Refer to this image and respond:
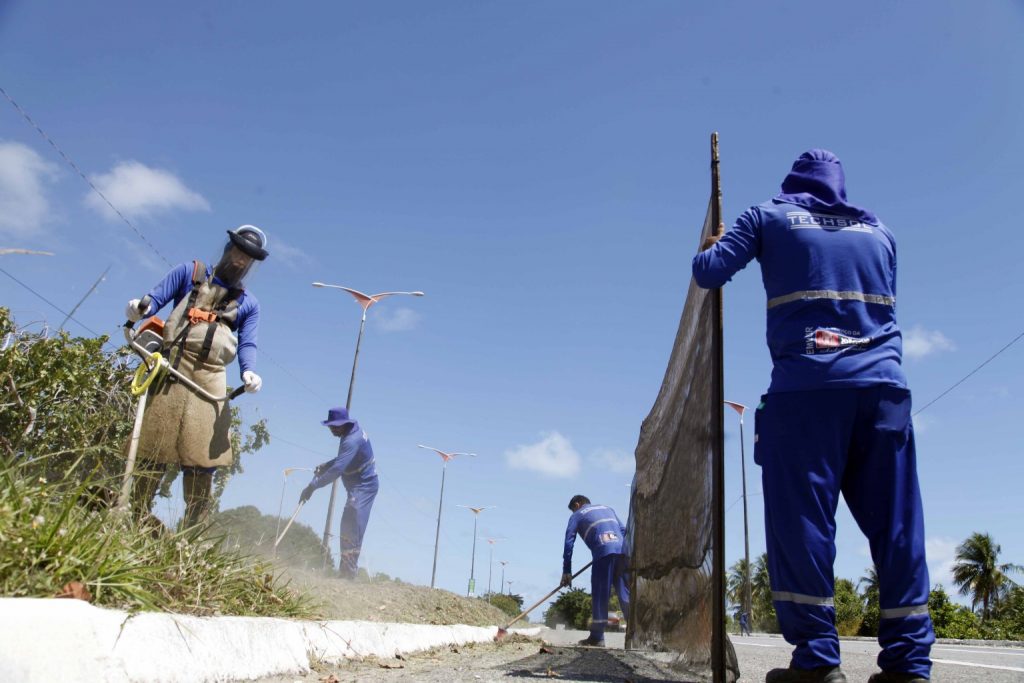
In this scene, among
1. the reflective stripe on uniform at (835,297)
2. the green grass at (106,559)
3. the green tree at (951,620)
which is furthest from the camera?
the green tree at (951,620)

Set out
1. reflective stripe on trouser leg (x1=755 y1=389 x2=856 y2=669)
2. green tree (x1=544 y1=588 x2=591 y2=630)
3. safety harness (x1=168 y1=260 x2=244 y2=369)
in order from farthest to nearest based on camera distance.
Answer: green tree (x1=544 y1=588 x2=591 y2=630), safety harness (x1=168 y1=260 x2=244 y2=369), reflective stripe on trouser leg (x1=755 y1=389 x2=856 y2=669)

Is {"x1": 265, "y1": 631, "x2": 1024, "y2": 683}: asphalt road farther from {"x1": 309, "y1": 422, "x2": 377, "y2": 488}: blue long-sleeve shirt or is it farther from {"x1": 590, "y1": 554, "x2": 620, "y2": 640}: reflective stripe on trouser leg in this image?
{"x1": 590, "y1": 554, "x2": 620, "y2": 640}: reflective stripe on trouser leg

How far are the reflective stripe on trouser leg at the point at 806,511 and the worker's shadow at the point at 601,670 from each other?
3.07 feet

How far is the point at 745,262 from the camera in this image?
3244 millimetres

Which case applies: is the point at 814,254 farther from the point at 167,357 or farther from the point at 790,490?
the point at 167,357

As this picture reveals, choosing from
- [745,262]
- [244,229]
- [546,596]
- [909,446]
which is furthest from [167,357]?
[546,596]

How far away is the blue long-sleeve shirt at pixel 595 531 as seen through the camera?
9.78m

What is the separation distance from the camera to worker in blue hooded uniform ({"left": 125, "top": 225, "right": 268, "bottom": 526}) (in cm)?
423

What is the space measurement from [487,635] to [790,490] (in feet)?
18.5

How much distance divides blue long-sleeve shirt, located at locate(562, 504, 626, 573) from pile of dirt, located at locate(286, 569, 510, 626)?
1.49 metres

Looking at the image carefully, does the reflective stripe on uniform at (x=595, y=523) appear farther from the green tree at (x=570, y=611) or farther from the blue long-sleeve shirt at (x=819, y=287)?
the green tree at (x=570, y=611)

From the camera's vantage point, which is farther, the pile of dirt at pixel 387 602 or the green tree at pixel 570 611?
the green tree at pixel 570 611

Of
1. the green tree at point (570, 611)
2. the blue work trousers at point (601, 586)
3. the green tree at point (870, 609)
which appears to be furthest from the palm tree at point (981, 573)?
the blue work trousers at point (601, 586)

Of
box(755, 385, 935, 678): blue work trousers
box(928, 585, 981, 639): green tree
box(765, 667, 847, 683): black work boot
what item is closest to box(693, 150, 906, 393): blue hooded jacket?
box(755, 385, 935, 678): blue work trousers
